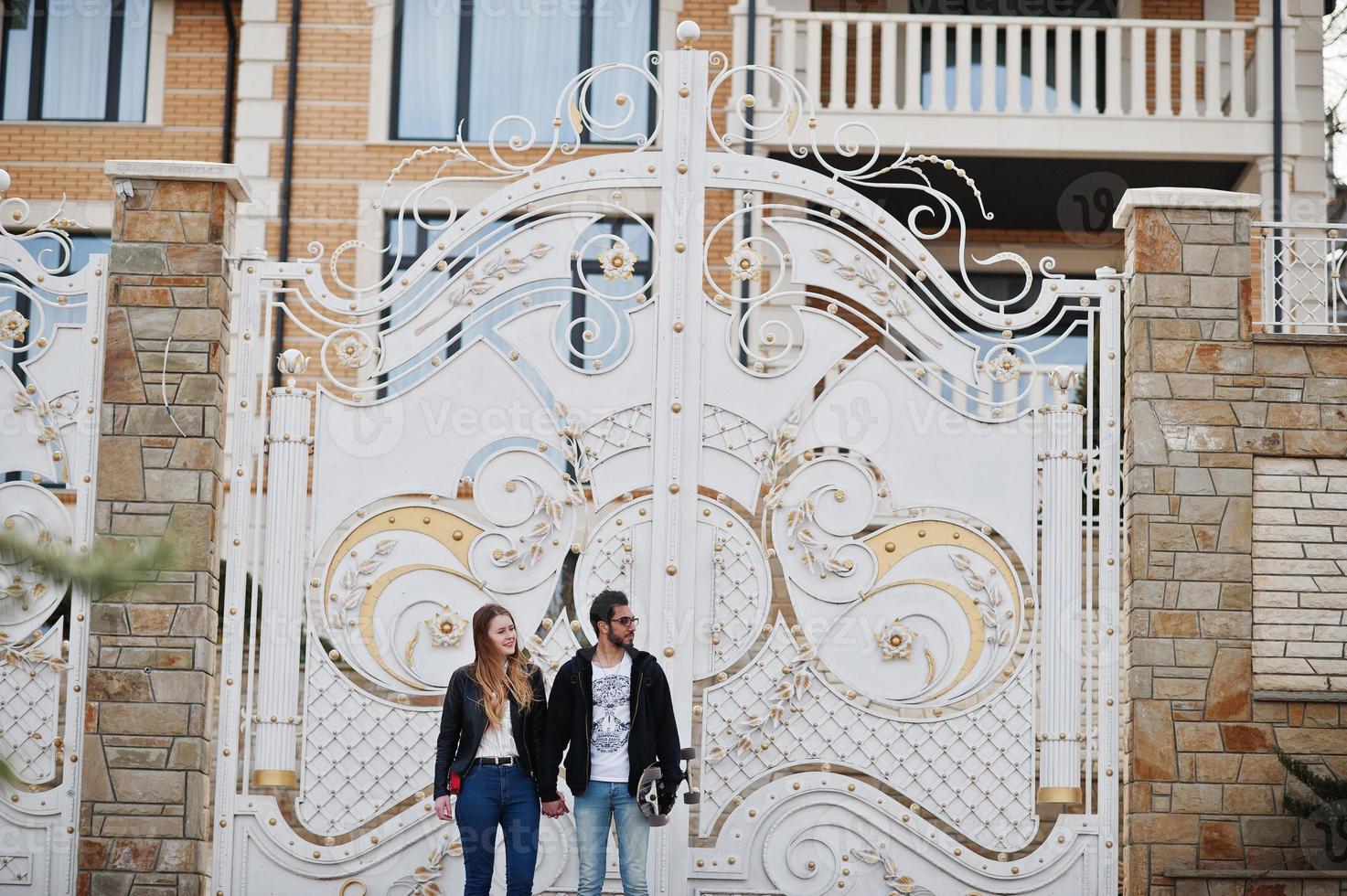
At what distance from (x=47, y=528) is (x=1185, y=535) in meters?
5.23

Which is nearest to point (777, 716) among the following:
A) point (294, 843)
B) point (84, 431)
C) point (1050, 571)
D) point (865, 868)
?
point (865, 868)

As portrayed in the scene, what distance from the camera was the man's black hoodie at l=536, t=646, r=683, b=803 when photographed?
6438 millimetres

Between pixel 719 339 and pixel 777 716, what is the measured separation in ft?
5.82

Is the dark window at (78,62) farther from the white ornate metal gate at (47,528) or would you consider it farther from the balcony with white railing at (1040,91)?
the white ornate metal gate at (47,528)

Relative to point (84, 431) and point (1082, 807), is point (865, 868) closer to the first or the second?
point (1082, 807)

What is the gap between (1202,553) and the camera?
732 cm

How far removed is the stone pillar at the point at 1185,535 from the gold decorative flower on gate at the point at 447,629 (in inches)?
120

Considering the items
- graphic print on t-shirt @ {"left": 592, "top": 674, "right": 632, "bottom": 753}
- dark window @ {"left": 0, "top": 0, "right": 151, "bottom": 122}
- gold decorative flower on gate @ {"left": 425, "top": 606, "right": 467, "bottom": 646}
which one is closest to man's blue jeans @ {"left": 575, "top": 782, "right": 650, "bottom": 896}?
graphic print on t-shirt @ {"left": 592, "top": 674, "right": 632, "bottom": 753}

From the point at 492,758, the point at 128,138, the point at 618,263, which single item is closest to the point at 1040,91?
the point at 618,263

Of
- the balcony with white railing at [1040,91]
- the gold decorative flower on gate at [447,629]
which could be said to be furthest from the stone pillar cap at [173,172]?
the balcony with white railing at [1040,91]

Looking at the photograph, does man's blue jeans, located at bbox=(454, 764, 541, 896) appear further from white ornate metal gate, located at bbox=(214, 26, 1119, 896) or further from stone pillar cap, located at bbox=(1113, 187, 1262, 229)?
stone pillar cap, located at bbox=(1113, 187, 1262, 229)

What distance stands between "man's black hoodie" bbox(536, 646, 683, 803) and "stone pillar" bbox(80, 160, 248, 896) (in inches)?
70.0

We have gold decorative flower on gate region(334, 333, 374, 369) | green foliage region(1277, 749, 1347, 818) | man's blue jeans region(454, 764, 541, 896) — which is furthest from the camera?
gold decorative flower on gate region(334, 333, 374, 369)

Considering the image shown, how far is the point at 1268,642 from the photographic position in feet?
24.1
